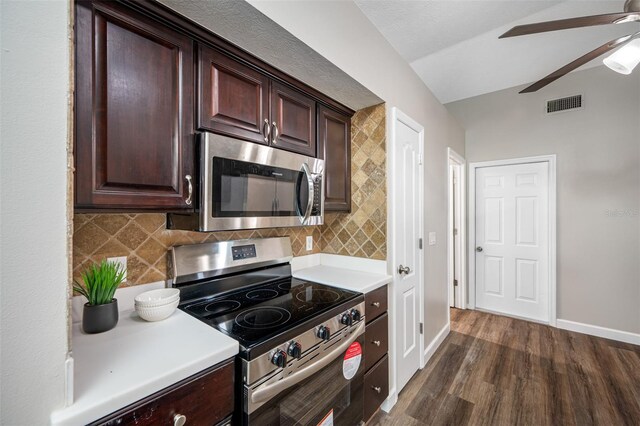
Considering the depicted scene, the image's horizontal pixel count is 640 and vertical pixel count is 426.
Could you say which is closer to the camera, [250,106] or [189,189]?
[189,189]

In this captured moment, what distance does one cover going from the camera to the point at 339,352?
132cm

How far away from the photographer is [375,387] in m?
1.70

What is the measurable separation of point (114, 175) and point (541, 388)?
3.11 meters

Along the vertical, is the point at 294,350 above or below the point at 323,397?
above

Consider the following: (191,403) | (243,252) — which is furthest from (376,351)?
(191,403)

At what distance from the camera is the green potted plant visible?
964 millimetres

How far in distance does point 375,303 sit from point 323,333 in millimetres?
582

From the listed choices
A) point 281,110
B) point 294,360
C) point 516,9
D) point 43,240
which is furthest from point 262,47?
point 516,9

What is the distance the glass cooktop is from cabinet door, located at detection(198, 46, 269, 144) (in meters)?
0.85

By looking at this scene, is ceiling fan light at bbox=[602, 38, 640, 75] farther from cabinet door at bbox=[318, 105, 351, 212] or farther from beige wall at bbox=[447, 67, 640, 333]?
beige wall at bbox=[447, 67, 640, 333]

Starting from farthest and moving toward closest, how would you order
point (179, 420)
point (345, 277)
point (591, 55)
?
point (345, 277), point (591, 55), point (179, 420)

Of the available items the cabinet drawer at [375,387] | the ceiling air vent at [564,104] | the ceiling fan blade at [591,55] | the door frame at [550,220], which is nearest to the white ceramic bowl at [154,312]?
the cabinet drawer at [375,387]

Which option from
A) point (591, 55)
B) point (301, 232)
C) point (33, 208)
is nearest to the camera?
point (33, 208)

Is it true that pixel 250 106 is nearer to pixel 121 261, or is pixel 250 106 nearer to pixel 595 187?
pixel 121 261
